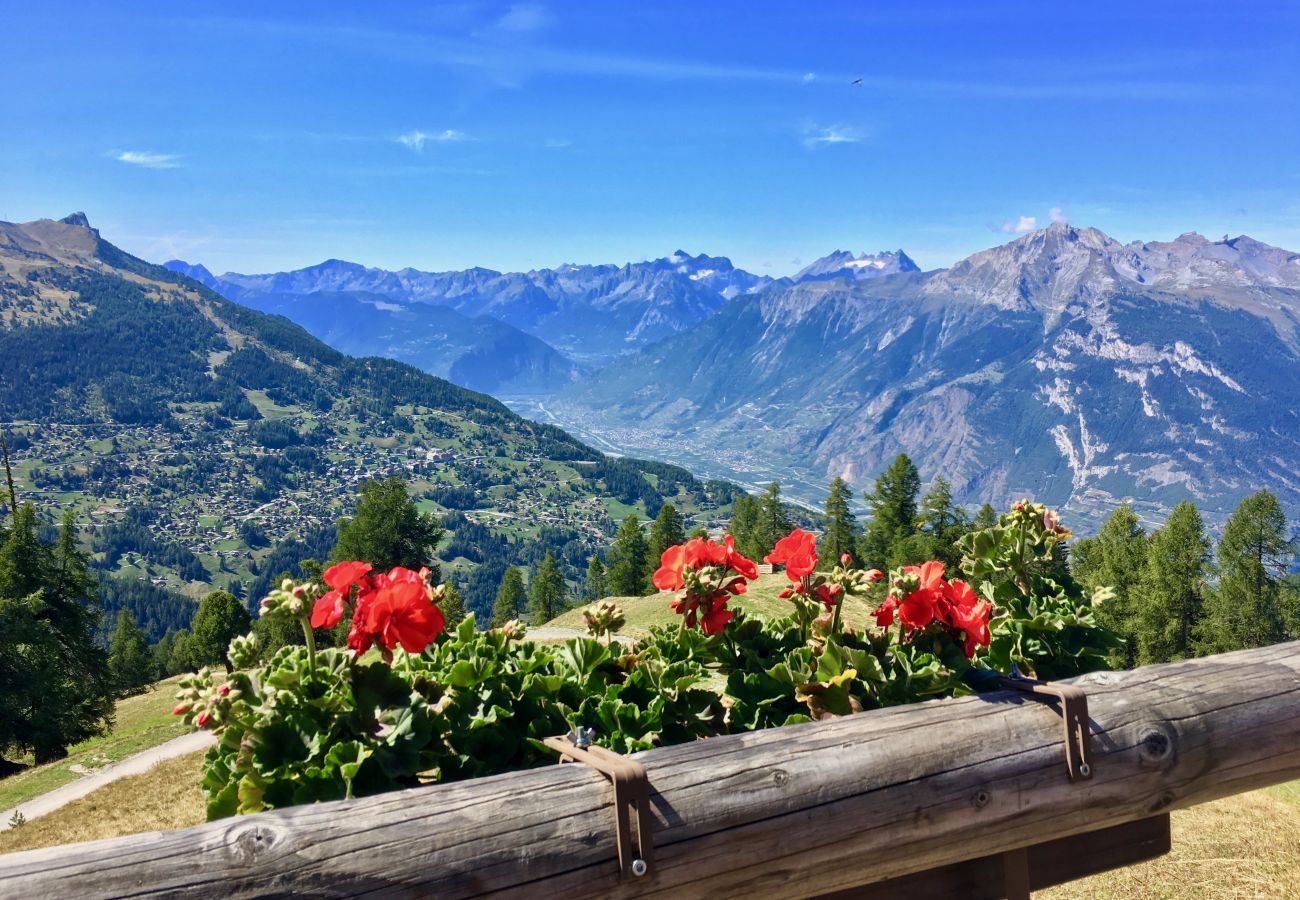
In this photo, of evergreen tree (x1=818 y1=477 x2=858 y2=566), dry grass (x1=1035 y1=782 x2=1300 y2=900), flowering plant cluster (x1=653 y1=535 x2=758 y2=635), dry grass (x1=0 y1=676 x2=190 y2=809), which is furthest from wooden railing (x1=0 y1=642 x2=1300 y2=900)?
evergreen tree (x1=818 y1=477 x2=858 y2=566)

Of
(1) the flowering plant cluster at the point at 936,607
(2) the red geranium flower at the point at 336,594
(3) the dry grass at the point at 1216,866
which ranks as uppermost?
(2) the red geranium flower at the point at 336,594

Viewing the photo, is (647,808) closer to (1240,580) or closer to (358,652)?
(358,652)

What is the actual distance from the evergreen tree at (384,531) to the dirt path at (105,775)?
12.5 meters

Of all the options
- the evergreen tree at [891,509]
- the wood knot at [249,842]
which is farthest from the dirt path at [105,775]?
the evergreen tree at [891,509]

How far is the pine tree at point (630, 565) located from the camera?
5991 cm

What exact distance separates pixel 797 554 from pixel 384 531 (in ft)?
116

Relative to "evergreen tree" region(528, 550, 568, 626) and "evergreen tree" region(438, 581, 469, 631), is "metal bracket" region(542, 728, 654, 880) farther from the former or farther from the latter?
"evergreen tree" region(528, 550, 568, 626)

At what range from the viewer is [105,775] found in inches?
842

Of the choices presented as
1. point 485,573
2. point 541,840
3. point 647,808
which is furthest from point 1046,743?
point 485,573

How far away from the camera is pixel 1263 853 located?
9.51 m

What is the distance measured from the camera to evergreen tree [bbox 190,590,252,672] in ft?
158

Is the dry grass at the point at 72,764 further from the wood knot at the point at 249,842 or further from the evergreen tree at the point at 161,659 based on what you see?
the evergreen tree at the point at 161,659

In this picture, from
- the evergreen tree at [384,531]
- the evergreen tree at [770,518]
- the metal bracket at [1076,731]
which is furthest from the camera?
the evergreen tree at [770,518]

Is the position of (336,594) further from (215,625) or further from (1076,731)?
(215,625)
